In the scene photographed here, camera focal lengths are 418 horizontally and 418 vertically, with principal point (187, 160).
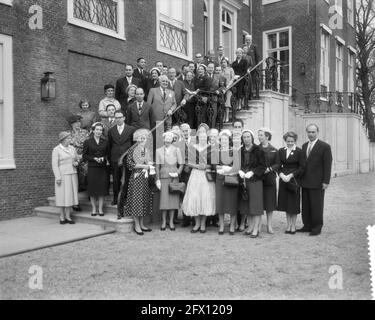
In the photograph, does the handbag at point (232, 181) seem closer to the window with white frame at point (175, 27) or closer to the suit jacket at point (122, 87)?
the suit jacket at point (122, 87)

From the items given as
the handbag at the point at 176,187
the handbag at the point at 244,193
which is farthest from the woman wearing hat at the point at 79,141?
the handbag at the point at 244,193

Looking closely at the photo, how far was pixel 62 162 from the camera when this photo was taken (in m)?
7.65

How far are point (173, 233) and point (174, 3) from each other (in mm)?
9202

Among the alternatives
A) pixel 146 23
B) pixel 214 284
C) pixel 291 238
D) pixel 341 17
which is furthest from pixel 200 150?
pixel 341 17

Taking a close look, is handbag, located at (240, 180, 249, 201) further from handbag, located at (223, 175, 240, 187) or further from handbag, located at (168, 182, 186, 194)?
handbag, located at (168, 182, 186, 194)

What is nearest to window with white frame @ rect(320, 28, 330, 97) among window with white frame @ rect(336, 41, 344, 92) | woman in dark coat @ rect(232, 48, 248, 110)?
window with white frame @ rect(336, 41, 344, 92)

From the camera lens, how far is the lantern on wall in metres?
8.94

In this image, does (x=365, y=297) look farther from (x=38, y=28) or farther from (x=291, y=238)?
(x=38, y=28)

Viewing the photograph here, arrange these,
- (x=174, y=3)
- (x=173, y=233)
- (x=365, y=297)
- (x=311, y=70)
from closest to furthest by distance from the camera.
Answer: (x=365, y=297) → (x=173, y=233) → (x=174, y=3) → (x=311, y=70)

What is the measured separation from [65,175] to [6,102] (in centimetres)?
214

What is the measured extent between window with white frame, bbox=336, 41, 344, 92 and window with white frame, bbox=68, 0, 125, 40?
50.2ft

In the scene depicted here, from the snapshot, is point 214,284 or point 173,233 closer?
point 214,284

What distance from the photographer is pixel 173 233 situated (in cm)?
723

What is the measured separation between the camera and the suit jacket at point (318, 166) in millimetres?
7008
